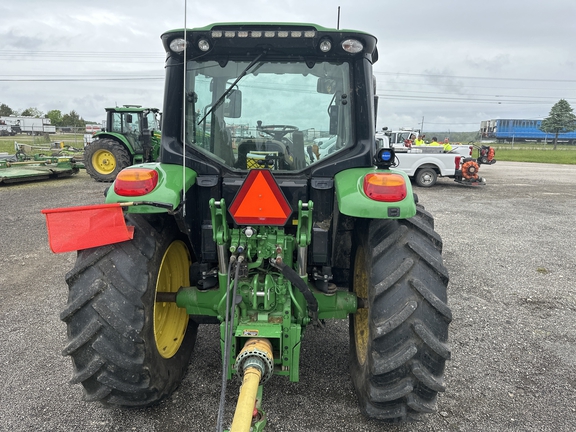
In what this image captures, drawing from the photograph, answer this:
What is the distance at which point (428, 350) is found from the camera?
7.38 ft

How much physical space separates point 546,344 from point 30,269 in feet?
19.6

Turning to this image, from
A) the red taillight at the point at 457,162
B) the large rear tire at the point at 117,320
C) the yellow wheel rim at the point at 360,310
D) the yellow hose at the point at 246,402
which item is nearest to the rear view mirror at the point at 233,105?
the large rear tire at the point at 117,320

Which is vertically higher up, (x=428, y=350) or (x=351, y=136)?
(x=351, y=136)

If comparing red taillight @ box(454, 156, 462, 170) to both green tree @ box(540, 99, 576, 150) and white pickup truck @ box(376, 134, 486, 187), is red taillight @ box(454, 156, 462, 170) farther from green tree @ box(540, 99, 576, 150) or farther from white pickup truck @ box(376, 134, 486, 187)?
green tree @ box(540, 99, 576, 150)

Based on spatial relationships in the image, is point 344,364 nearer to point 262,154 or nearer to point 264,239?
point 264,239

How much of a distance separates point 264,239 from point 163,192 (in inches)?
26.4

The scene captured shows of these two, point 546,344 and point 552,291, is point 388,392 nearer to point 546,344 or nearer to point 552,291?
point 546,344

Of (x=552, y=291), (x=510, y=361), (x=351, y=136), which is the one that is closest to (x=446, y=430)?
(x=510, y=361)

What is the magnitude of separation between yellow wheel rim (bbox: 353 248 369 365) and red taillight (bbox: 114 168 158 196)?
1445 millimetres

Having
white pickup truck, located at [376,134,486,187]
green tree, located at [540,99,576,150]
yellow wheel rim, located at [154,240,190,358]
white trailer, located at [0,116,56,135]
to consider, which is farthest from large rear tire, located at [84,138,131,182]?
green tree, located at [540,99,576,150]

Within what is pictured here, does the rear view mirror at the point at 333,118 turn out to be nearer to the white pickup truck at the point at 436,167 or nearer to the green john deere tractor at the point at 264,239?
the green john deere tractor at the point at 264,239

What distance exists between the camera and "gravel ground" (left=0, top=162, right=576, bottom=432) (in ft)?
8.61

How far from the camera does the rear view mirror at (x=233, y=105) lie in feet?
9.24

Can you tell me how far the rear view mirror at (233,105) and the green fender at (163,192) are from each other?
0.50 m
